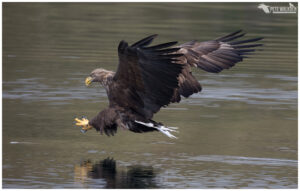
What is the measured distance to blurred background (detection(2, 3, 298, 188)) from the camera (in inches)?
237

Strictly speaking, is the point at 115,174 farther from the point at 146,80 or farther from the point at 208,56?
the point at 208,56

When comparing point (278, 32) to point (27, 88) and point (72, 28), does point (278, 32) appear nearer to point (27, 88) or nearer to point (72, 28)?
point (72, 28)

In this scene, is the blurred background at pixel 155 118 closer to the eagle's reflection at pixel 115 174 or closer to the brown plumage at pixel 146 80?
the eagle's reflection at pixel 115 174

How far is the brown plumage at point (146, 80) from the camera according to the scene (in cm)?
594

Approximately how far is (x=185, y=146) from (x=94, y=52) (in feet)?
15.5

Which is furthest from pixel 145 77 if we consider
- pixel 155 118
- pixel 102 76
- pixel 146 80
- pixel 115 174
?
pixel 155 118

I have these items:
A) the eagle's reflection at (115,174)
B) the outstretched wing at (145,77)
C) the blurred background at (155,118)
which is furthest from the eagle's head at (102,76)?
the eagle's reflection at (115,174)

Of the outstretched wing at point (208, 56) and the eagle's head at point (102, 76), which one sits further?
the outstretched wing at point (208, 56)

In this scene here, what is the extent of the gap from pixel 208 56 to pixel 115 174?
1868mm

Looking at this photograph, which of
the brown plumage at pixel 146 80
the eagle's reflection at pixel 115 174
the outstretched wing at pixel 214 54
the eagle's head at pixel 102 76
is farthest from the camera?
the outstretched wing at pixel 214 54

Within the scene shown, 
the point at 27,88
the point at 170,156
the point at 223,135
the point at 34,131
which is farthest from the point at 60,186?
the point at 27,88

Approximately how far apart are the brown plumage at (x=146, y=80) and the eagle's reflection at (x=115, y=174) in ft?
1.14

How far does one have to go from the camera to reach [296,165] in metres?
6.34

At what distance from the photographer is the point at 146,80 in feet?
20.3
